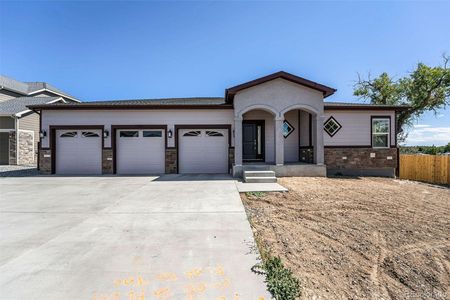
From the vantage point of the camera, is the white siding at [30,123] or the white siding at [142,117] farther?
the white siding at [30,123]

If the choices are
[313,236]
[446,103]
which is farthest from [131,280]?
[446,103]

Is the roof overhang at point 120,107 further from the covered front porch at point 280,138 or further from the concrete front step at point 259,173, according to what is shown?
the concrete front step at point 259,173

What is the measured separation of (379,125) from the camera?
463 inches

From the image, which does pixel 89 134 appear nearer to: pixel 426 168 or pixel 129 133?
pixel 129 133

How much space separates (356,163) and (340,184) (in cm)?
343

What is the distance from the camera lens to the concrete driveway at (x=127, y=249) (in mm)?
2646

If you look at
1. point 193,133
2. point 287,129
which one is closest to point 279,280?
point 193,133

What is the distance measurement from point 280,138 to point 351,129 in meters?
3.92

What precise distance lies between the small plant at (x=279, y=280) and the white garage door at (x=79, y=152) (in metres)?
10.9

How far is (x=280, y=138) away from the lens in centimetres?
1051

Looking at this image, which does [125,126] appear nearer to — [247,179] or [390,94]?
[247,179]

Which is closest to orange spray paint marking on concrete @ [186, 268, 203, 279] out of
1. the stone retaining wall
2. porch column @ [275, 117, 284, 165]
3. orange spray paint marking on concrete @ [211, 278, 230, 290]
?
orange spray paint marking on concrete @ [211, 278, 230, 290]

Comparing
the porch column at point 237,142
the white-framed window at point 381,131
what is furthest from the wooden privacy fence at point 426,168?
the porch column at point 237,142

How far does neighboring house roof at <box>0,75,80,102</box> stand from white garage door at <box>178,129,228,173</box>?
21989mm
